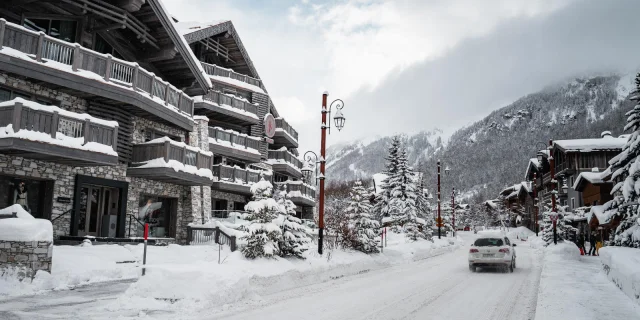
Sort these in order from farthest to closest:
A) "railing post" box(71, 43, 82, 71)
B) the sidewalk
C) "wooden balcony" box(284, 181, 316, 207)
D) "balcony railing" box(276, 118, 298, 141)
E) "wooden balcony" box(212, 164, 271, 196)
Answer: "balcony railing" box(276, 118, 298, 141)
"wooden balcony" box(284, 181, 316, 207)
"wooden balcony" box(212, 164, 271, 196)
"railing post" box(71, 43, 82, 71)
the sidewalk

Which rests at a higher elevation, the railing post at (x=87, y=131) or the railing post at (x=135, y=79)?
the railing post at (x=135, y=79)

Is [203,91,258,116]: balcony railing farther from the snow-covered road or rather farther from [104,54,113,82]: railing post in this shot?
the snow-covered road

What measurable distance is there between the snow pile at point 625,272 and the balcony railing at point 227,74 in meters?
25.9

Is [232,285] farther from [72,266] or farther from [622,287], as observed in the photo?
[622,287]

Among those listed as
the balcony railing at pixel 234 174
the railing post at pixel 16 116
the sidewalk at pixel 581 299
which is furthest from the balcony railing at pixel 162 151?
the sidewalk at pixel 581 299

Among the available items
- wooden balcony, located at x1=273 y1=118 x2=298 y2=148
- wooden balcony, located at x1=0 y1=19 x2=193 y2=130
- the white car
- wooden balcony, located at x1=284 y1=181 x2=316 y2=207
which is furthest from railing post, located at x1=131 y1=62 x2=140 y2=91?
wooden balcony, located at x1=273 y1=118 x2=298 y2=148

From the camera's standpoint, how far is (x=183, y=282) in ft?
33.3

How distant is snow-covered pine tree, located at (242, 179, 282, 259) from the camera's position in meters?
Answer: 14.5

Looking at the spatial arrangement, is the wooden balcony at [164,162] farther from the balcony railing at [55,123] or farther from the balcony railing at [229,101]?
the balcony railing at [229,101]

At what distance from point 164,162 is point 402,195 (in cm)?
3087

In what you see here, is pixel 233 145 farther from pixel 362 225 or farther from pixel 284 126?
pixel 362 225

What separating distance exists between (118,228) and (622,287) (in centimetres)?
1831

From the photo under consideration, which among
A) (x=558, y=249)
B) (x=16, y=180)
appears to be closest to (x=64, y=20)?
(x=16, y=180)

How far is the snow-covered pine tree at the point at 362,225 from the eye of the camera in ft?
71.3
